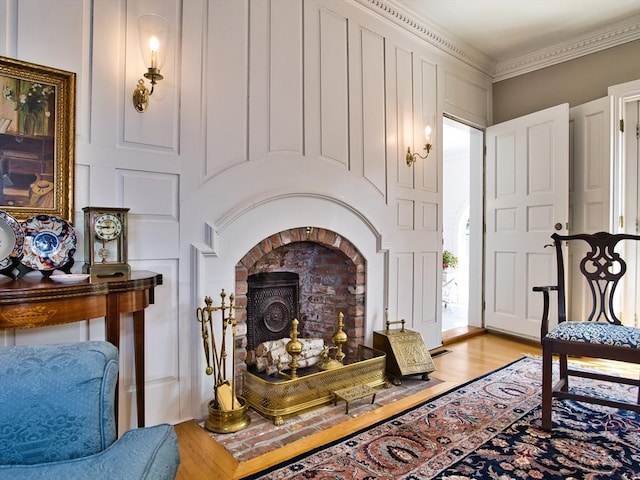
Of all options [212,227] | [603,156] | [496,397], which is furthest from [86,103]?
[603,156]

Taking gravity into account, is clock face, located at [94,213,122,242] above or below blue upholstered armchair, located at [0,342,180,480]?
above

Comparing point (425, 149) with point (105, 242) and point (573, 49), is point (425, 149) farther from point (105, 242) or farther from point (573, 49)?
point (105, 242)

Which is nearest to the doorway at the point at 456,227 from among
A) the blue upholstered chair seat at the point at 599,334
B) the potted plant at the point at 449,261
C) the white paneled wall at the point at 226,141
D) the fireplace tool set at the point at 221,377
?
the potted plant at the point at 449,261

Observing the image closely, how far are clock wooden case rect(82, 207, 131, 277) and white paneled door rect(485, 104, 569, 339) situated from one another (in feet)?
11.6

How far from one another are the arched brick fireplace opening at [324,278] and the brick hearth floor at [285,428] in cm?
53

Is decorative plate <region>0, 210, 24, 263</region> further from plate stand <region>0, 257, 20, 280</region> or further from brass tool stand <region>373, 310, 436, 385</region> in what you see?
brass tool stand <region>373, 310, 436, 385</region>

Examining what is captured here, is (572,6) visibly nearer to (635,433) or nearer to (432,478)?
(635,433)

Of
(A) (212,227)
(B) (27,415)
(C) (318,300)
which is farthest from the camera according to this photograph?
(C) (318,300)

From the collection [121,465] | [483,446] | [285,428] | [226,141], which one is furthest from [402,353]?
[121,465]

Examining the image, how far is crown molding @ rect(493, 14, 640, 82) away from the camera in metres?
3.41

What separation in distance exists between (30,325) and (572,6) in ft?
13.9

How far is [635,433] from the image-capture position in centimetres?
197

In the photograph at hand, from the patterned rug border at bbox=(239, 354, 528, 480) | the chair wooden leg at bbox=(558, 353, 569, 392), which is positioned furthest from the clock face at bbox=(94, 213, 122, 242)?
the chair wooden leg at bbox=(558, 353, 569, 392)

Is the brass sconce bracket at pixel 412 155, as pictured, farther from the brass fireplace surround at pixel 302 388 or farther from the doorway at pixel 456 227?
the doorway at pixel 456 227
